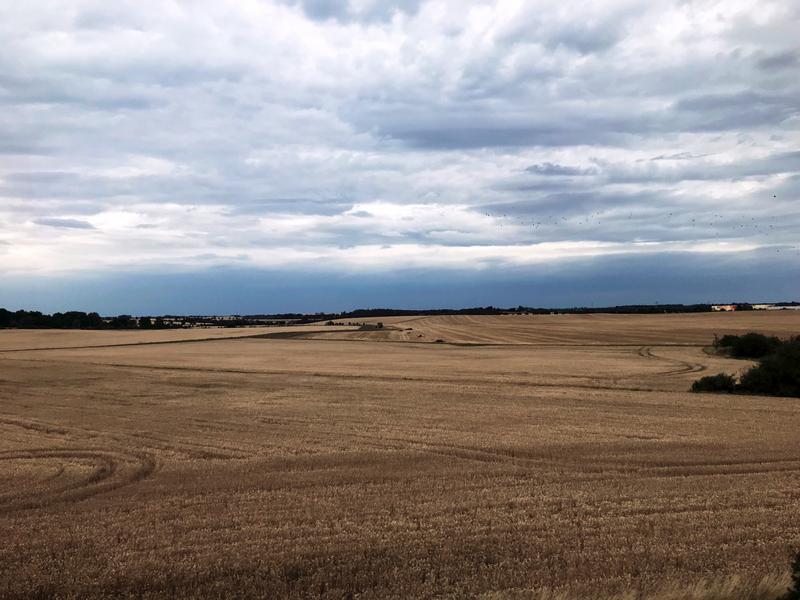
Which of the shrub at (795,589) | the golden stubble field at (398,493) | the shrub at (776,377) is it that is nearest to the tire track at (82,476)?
the golden stubble field at (398,493)

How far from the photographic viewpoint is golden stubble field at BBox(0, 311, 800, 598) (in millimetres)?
7527

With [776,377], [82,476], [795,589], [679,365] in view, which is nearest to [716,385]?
[776,377]

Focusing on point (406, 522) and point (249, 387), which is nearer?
point (406, 522)

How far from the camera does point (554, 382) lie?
29562 mm

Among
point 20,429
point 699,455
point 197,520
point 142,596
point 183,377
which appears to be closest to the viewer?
point 142,596

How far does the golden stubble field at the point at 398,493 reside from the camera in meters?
7.53

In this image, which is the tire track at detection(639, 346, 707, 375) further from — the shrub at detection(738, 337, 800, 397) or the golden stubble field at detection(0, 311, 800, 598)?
the golden stubble field at detection(0, 311, 800, 598)

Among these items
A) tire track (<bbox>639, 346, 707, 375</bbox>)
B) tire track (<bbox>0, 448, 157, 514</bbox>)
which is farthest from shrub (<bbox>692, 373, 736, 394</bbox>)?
tire track (<bbox>0, 448, 157, 514</bbox>)

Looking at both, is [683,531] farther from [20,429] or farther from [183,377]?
[183,377]

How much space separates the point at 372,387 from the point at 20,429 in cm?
1312

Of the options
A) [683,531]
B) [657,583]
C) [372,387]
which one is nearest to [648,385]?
[372,387]

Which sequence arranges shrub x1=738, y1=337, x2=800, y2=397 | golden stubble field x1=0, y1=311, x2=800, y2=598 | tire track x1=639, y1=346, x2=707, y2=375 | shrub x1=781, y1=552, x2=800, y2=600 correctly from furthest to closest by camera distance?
1. tire track x1=639, y1=346, x2=707, y2=375
2. shrub x1=738, y1=337, x2=800, y2=397
3. golden stubble field x1=0, y1=311, x2=800, y2=598
4. shrub x1=781, y1=552, x2=800, y2=600

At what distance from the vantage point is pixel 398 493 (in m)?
11.1

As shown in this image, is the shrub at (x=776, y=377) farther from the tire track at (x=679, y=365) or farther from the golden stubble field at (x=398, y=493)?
the tire track at (x=679, y=365)
